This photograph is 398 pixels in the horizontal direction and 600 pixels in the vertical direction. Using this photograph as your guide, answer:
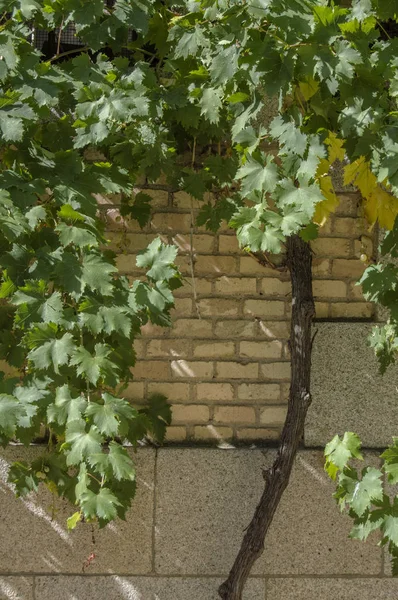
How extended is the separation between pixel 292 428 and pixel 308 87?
1.48 meters

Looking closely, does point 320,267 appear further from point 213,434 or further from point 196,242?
point 213,434

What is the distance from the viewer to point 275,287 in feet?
14.0

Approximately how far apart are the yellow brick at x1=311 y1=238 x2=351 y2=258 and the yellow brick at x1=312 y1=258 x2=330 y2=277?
3cm

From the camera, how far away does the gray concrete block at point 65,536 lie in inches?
164

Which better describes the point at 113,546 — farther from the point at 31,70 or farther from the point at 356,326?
the point at 31,70

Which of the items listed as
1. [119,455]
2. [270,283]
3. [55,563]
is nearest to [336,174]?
[270,283]

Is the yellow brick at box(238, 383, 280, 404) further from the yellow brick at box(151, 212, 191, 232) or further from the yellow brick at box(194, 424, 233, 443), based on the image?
the yellow brick at box(151, 212, 191, 232)

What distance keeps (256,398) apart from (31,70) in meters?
1.77

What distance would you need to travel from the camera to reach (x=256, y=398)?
13.9 feet

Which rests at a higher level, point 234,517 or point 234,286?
point 234,286

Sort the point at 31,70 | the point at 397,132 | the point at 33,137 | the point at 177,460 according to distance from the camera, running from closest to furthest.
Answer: the point at 397,132 → the point at 31,70 → the point at 33,137 → the point at 177,460

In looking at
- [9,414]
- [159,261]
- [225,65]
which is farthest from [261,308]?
[9,414]

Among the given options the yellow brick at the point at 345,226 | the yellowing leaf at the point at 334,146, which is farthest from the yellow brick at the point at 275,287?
the yellowing leaf at the point at 334,146

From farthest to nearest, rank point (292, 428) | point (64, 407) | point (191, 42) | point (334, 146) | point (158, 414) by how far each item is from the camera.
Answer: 1. point (158, 414)
2. point (292, 428)
3. point (334, 146)
4. point (191, 42)
5. point (64, 407)
